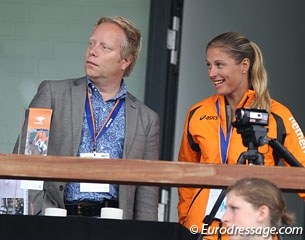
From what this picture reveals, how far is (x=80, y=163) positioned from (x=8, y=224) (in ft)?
1.58

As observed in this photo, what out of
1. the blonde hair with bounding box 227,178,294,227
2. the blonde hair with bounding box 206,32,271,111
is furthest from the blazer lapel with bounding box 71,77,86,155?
the blonde hair with bounding box 227,178,294,227

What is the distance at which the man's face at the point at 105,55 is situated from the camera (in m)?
4.86

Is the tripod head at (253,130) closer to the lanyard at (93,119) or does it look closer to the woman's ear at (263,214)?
the woman's ear at (263,214)

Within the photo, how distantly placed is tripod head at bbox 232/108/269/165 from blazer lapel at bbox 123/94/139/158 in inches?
38.5

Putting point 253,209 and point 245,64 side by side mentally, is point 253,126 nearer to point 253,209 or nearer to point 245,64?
point 253,209

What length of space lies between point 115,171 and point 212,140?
47.4 inches

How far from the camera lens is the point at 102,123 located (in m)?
4.79

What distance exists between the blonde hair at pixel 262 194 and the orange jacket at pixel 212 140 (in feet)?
3.55

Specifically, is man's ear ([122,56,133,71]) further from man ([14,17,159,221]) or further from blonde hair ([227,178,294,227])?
blonde hair ([227,178,294,227])

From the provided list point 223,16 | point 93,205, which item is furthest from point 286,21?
point 93,205

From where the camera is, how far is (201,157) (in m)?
4.93

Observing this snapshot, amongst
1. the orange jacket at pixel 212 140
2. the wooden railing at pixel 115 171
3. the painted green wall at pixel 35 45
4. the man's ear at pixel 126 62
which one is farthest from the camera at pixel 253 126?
the painted green wall at pixel 35 45

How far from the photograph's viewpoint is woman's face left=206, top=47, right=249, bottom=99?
493 cm

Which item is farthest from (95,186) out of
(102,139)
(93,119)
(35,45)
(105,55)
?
(35,45)
